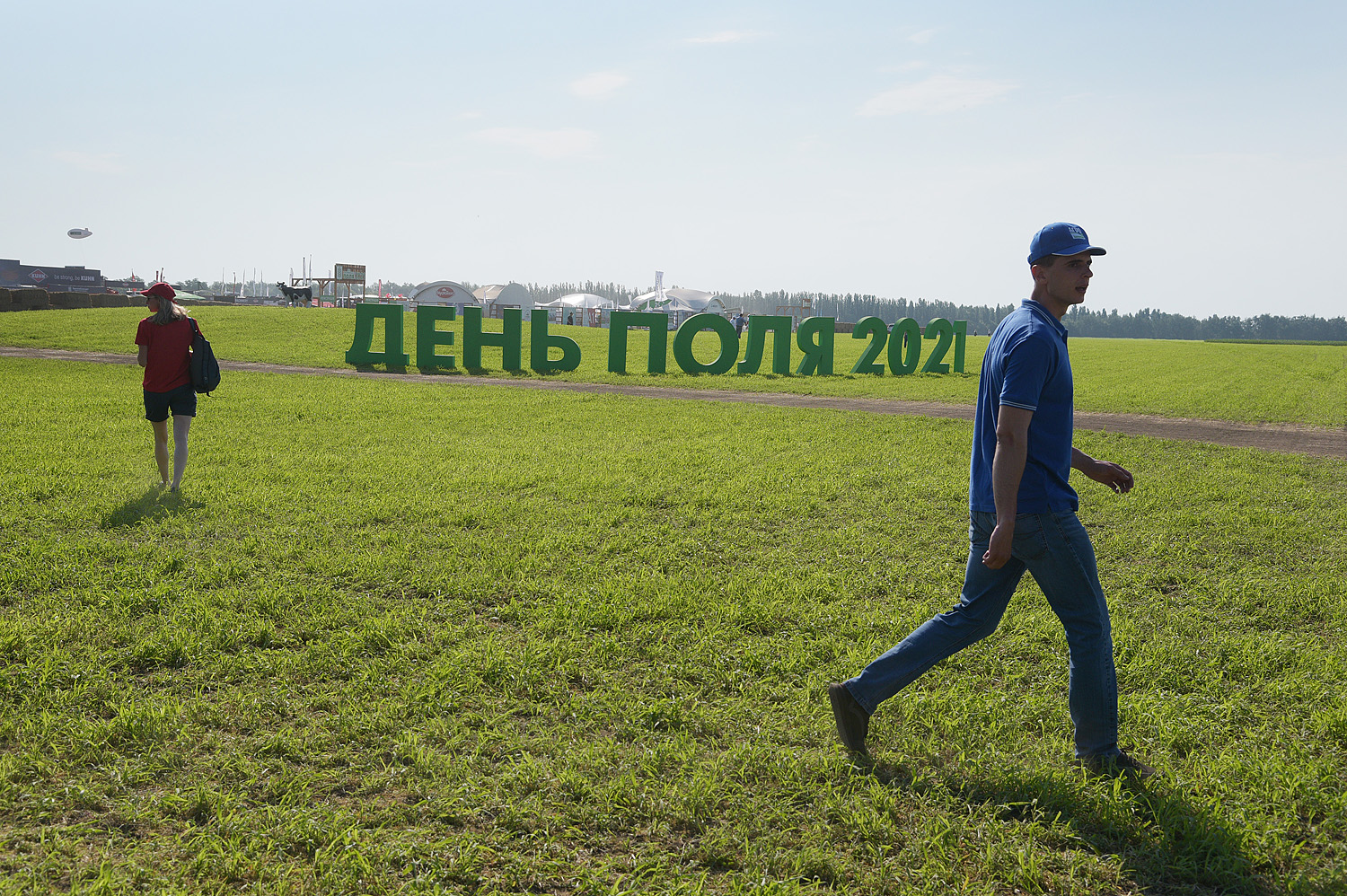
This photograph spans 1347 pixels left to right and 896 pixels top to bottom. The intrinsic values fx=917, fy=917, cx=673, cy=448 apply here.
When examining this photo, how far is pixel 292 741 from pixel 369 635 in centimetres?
108

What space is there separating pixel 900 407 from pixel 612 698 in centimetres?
1402

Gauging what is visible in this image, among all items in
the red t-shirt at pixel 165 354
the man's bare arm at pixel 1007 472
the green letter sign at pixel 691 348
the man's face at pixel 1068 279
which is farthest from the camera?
the green letter sign at pixel 691 348

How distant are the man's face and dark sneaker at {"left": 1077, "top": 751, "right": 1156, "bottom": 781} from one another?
1.69m

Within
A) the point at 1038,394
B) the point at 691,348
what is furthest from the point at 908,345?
the point at 1038,394

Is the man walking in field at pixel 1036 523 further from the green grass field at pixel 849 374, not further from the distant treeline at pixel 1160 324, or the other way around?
the distant treeline at pixel 1160 324

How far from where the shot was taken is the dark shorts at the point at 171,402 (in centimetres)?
781

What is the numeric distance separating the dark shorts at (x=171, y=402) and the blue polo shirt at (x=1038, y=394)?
6907 millimetres

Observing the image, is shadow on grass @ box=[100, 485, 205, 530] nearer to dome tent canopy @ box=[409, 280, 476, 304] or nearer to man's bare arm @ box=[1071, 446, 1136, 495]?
man's bare arm @ box=[1071, 446, 1136, 495]

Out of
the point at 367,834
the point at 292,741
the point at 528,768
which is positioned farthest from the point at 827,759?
the point at 292,741

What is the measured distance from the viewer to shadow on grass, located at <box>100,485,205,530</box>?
6.69m

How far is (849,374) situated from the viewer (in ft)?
84.0

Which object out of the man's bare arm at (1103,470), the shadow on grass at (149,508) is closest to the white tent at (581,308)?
the shadow on grass at (149,508)

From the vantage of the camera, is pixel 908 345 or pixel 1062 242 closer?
pixel 1062 242

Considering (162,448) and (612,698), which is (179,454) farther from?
(612,698)
